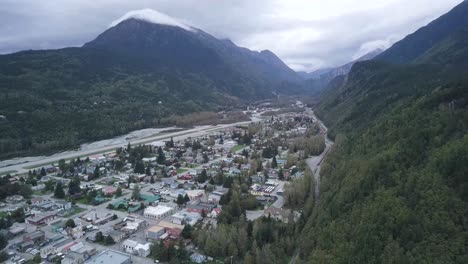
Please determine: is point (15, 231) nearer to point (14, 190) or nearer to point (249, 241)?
point (14, 190)

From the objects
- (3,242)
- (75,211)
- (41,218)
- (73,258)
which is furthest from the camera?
(75,211)

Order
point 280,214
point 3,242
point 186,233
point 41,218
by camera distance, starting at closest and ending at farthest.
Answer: point 3,242
point 186,233
point 280,214
point 41,218

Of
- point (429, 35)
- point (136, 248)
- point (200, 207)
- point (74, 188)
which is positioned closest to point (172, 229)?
point (136, 248)

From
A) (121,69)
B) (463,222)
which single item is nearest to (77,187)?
(463,222)

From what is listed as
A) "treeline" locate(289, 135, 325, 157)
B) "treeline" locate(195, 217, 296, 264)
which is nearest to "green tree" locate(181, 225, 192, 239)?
"treeline" locate(195, 217, 296, 264)

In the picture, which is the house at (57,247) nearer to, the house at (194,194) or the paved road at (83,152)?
the house at (194,194)

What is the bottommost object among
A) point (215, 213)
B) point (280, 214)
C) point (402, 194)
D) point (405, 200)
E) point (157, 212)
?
point (280, 214)

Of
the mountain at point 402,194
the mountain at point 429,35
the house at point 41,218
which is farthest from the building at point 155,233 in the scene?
the mountain at point 429,35

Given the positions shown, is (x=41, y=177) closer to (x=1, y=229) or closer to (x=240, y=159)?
(x=1, y=229)
